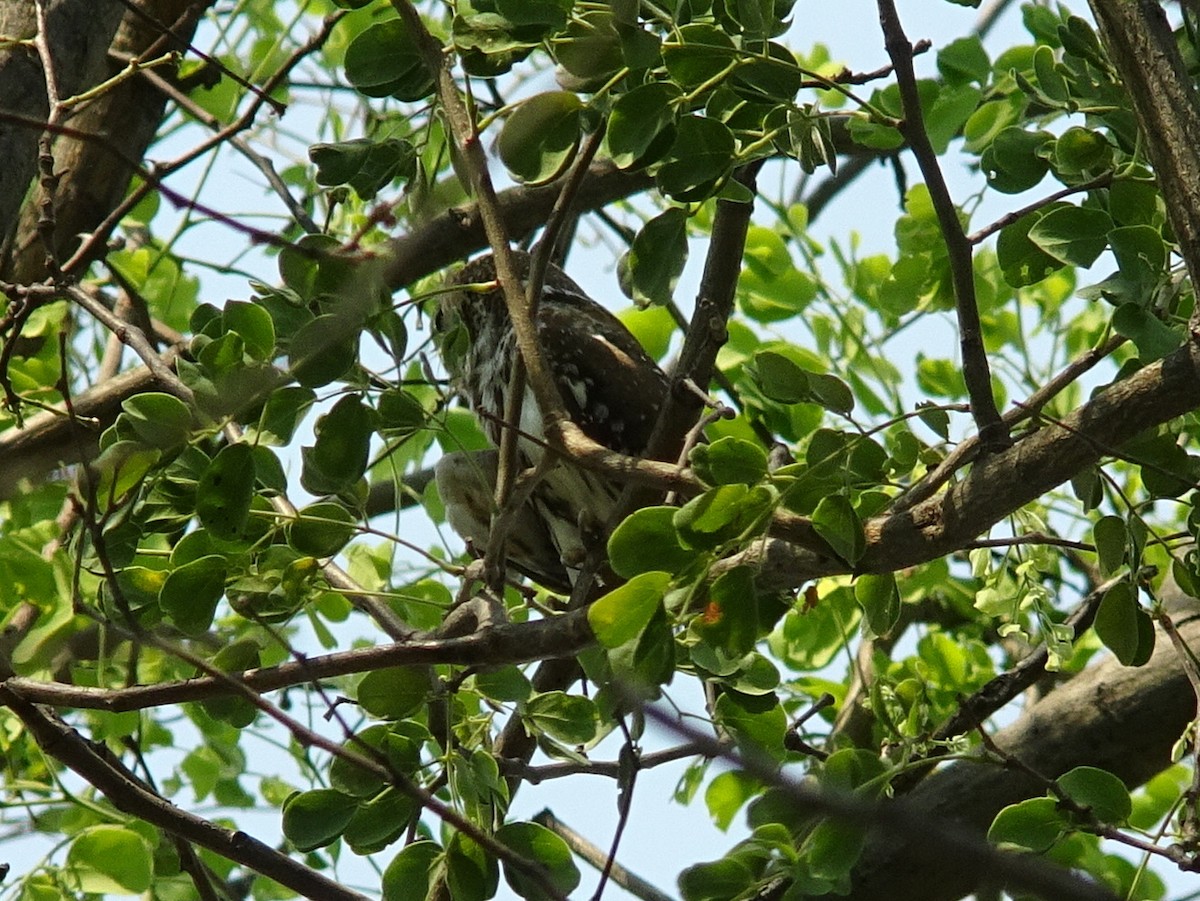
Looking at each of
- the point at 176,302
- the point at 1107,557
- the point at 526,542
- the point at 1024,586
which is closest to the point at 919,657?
the point at 526,542

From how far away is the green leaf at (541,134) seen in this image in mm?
1654

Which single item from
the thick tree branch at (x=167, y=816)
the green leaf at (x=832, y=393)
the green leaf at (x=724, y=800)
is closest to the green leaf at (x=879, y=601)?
the green leaf at (x=832, y=393)

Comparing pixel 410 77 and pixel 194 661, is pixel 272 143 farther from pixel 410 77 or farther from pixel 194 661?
pixel 194 661

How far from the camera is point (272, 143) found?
4309mm

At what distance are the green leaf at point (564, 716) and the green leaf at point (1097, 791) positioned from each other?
563 mm

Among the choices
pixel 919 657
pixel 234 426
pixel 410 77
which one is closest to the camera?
pixel 410 77

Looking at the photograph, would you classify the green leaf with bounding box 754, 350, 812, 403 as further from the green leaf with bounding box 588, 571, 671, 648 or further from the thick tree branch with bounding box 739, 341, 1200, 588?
the green leaf with bounding box 588, 571, 671, 648

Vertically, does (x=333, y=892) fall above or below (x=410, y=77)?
below

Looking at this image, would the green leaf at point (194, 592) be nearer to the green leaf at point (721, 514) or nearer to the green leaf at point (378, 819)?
the green leaf at point (378, 819)

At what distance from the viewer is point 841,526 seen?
1532 millimetres

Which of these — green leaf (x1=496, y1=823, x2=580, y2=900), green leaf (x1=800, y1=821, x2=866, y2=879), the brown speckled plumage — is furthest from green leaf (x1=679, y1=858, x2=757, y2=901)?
the brown speckled plumage

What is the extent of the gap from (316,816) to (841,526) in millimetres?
750

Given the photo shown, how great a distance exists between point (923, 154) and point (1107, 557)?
0.54 m

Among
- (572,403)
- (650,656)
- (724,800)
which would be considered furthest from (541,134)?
(724,800)
